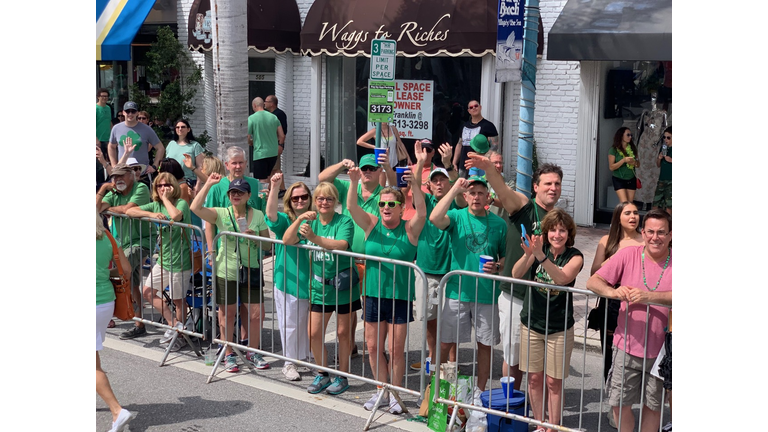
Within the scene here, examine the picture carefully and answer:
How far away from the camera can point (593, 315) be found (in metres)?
6.40

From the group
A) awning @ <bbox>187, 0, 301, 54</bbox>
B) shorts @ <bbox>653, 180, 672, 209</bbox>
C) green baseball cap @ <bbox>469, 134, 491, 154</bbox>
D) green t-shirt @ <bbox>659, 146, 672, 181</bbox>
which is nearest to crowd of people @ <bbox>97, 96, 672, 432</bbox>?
green baseball cap @ <bbox>469, 134, 491, 154</bbox>

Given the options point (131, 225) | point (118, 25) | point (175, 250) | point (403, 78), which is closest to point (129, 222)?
point (131, 225)

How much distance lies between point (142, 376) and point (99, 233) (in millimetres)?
1712

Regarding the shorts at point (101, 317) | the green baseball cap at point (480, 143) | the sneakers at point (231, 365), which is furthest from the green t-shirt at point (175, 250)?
the green baseball cap at point (480, 143)

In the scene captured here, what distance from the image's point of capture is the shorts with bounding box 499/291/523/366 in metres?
6.39

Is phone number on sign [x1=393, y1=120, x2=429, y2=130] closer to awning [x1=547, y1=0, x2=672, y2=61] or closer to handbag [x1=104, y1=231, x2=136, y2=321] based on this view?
awning [x1=547, y1=0, x2=672, y2=61]

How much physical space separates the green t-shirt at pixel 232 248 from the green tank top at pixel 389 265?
1167mm

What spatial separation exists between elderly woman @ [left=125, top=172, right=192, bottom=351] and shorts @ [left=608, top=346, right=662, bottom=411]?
3.90m

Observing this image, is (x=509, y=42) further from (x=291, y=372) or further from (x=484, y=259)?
(x=291, y=372)

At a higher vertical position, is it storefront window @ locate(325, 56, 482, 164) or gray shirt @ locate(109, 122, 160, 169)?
storefront window @ locate(325, 56, 482, 164)

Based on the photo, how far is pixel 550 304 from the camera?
596 centimetres

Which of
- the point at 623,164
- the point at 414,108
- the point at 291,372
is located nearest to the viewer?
the point at 291,372

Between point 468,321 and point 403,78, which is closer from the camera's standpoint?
point 468,321

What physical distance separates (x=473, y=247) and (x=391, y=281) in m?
0.69
